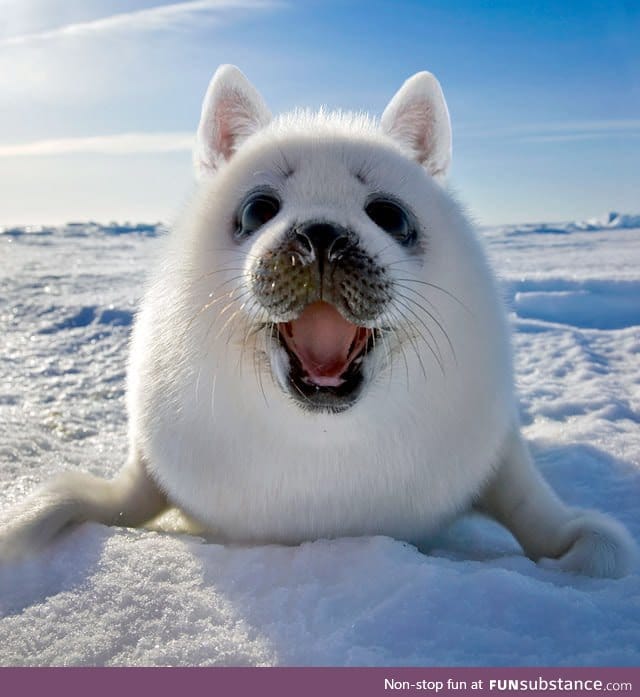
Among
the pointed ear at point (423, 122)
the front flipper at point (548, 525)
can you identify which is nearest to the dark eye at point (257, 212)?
the pointed ear at point (423, 122)

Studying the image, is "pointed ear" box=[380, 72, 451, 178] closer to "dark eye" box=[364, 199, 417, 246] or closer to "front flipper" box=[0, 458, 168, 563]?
"dark eye" box=[364, 199, 417, 246]

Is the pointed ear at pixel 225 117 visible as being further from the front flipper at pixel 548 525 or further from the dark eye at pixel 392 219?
the front flipper at pixel 548 525

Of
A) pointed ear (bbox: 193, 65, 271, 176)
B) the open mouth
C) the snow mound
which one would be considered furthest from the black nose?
the snow mound

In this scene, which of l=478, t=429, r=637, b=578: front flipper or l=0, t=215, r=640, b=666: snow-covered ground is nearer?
l=0, t=215, r=640, b=666: snow-covered ground

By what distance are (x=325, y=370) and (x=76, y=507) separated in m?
0.93

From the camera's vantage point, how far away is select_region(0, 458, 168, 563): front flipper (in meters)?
1.95

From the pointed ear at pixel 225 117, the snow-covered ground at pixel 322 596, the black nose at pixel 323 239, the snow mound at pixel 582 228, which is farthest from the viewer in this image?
the snow mound at pixel 582 228

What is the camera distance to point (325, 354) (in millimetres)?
1722

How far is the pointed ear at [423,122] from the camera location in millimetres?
2400

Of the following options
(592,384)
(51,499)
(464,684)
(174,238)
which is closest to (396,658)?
(464,684)

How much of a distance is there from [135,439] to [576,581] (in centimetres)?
135

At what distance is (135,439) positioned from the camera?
2320mm

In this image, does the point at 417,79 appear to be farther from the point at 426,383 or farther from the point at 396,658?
the point at 396,658

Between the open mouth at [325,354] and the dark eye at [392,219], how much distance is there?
0.97 feet
